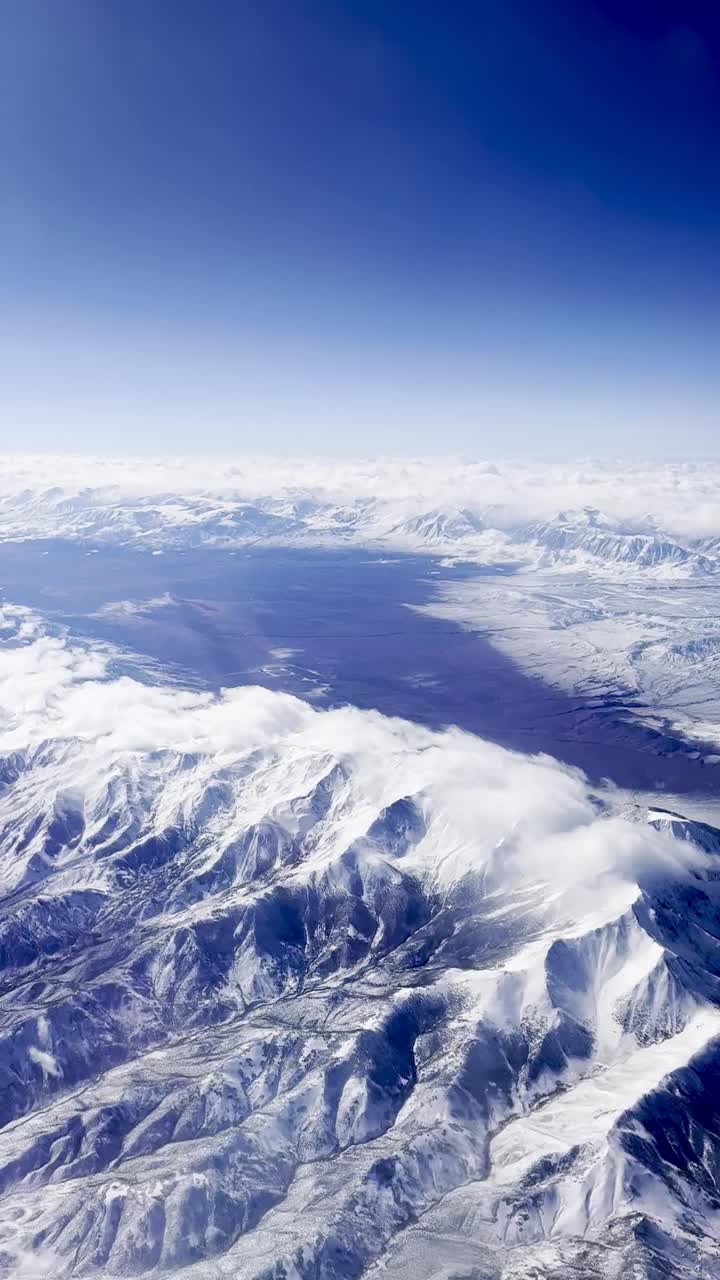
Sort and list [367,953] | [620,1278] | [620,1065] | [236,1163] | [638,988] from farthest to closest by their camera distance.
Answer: [367,953], [638,988], [620,1065], [236,1163], [620,1278]

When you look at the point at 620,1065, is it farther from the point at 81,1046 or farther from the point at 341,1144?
the point at 81,1046

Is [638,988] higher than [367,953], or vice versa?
[638,988]

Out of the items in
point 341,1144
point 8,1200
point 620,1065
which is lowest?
point 8,1200

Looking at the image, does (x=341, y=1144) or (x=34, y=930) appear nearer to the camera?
(x=341, y=1144)

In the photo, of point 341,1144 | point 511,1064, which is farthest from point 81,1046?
point 511,1064

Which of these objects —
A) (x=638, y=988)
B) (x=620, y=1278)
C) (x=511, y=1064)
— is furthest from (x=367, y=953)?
(x=620, y=1278)

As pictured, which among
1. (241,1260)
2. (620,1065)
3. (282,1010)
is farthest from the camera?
(282,1010)
